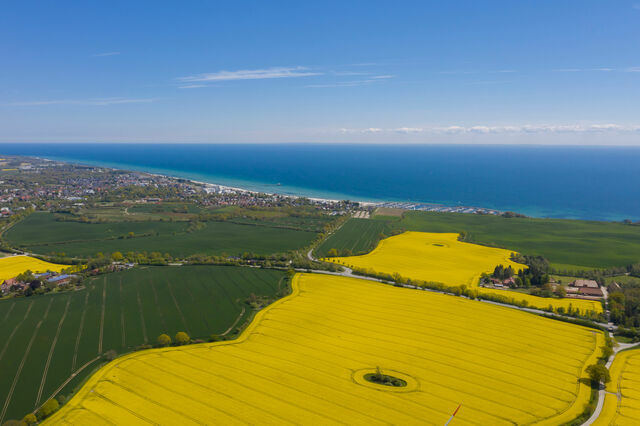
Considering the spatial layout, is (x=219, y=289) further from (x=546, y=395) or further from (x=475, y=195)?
(x=475, y=195)

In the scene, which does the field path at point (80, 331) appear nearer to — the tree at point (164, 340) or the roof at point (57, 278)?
the roof at point (57, 278)

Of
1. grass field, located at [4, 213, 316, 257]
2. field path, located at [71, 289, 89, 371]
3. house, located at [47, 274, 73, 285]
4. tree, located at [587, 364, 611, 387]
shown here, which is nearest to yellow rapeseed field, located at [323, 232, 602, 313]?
tree, located at [587, 364, 611, 387]

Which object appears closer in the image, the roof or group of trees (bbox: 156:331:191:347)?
group of trees (bbox: 156:331:191:347)

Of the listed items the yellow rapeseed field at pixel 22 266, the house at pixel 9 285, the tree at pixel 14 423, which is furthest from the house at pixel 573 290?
the yellow rapeseed field at pixel 22 266

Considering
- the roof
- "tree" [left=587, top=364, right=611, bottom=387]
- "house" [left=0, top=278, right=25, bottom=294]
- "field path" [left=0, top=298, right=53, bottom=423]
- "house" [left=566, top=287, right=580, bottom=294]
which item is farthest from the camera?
the roof

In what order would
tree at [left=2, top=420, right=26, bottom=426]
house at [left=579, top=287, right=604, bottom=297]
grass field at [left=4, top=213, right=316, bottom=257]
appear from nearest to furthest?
1. tree at [left=2, top=420, right=26, bottom=426]
2. house at [left=579, top=287, right=604, bottom=297]
3. grass field at [left=4, top=213, right=316, bottom=257]

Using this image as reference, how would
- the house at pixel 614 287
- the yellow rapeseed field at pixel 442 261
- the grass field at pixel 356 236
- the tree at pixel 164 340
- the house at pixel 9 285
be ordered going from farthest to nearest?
the grass field at pixel 356 236
the house at pixel 614 287
the yellow rapeseed field at pixel 442 261
the house at pixel 9 285
the tree at pixel 164 340

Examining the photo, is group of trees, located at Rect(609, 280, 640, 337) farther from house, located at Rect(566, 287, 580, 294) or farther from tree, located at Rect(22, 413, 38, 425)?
tree, located at Rect(22, 413, 38, 425)
